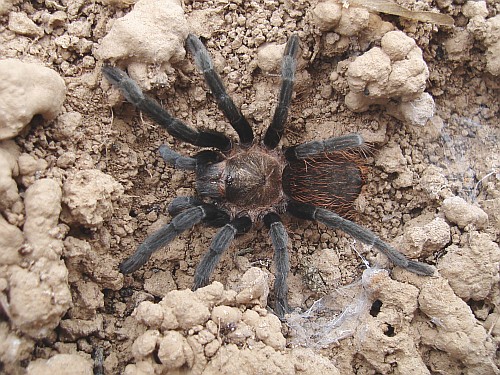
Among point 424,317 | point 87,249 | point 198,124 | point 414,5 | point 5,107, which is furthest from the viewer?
point 198,124

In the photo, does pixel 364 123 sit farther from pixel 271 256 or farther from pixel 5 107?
pixel 5 107

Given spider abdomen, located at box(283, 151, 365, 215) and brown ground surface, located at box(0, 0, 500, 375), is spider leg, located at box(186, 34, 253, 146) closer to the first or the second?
brown ground surface, located at box(0, 0, 500, 375)

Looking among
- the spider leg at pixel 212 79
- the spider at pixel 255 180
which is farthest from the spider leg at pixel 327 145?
the spider leg at pixel 212 79

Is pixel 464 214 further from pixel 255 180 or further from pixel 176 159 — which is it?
pixel 176 159

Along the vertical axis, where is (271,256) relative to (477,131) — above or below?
below

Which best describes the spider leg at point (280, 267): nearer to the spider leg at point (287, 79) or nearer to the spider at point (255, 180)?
the spider at point (255, 180)

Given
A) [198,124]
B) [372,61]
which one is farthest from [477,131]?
[198,124]
